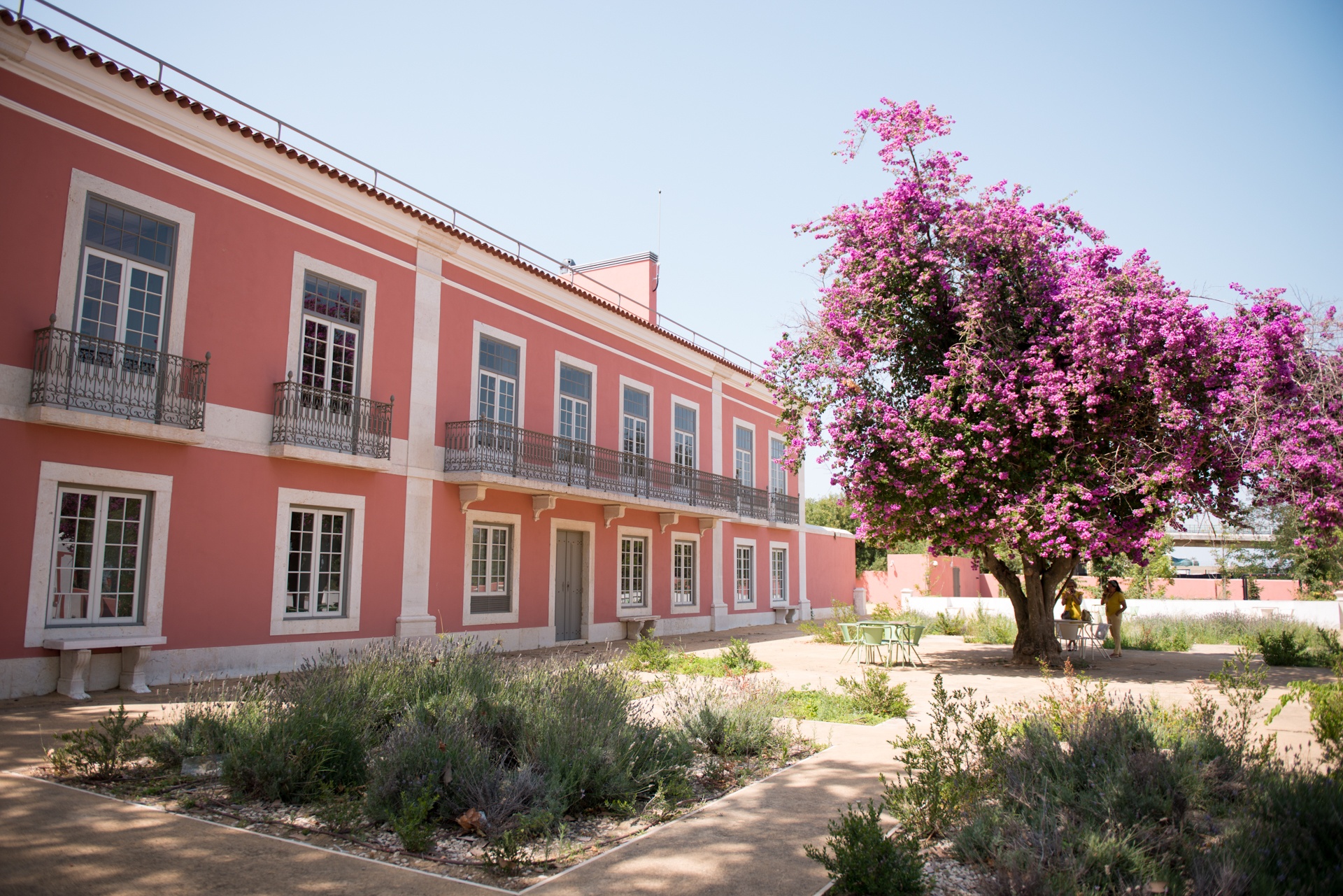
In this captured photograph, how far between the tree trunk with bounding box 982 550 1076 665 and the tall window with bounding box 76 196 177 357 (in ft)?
43.1

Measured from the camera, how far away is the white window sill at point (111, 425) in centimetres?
933

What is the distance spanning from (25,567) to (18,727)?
2580mm

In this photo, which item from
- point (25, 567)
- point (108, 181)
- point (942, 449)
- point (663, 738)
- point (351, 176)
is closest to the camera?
point (663, 738)

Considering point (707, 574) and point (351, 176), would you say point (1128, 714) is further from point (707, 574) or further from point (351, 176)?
point (707, 574)

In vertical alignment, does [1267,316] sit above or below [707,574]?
above

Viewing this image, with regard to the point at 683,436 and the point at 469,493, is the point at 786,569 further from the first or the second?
the point at 469,493

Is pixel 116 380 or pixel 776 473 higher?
pixel 776 473

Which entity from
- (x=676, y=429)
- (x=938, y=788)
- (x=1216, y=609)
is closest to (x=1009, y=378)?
(x=938, y=788)

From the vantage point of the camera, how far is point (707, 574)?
23.4 meters

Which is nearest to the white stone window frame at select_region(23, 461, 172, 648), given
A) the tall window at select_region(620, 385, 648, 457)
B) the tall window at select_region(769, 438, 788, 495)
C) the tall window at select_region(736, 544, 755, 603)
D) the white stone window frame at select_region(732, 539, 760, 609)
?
the tall window at select_region(620, 385, 648, 457)

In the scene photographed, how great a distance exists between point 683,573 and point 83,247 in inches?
615

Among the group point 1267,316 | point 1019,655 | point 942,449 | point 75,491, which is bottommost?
point 1019,655

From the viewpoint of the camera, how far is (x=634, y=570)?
20328 mm

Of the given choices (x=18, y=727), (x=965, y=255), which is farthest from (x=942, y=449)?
(x=18, y=727)
